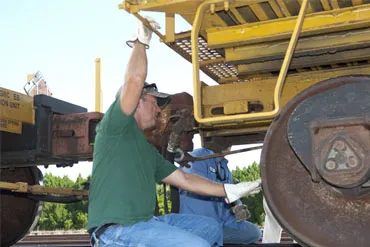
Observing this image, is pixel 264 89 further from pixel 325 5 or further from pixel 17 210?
pixel 17 210

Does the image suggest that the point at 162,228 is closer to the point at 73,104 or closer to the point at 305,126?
the point at 305,126

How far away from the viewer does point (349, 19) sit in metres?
3.29

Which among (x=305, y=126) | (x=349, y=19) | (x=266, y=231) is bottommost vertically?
(x=266, y=231)

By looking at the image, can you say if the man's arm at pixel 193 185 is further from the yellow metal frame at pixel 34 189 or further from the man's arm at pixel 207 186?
the yellow metal frame at pixel 34 189

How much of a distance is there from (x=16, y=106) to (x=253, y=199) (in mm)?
A: 14039

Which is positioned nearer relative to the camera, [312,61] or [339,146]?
[339,146]

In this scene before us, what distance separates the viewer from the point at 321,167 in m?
3.08

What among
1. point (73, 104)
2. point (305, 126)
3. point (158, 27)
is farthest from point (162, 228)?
point (73, 104)

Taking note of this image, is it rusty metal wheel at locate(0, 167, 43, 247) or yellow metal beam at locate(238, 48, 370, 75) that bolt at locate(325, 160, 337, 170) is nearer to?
yellow metal beam at locate(238, 48, 370, 75)

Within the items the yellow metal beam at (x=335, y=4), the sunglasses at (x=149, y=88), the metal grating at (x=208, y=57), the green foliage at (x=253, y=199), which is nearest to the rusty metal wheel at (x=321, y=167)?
the yellow metal beam at (x=335, y=4)

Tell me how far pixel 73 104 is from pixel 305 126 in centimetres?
314

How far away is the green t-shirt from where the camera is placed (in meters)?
3.34

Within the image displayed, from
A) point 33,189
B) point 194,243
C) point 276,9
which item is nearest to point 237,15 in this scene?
point 276,9

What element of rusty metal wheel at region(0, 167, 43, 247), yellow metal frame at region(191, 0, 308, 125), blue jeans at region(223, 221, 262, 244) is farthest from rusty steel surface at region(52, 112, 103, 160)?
yellow metal frame at region(191, 0, 308, 125)
